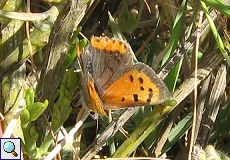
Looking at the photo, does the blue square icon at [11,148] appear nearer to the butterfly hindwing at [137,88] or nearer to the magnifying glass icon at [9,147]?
the magnifying glass icon at [9,147]

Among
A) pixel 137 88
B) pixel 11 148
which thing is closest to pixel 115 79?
pixel 137 88

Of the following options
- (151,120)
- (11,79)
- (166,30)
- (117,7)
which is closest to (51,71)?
(11,79)

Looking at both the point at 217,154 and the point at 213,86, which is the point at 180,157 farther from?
the point at 213,86

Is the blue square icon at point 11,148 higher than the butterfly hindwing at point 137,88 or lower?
lower

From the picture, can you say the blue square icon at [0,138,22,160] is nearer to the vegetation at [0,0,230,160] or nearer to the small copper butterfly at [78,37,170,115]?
the vegetation at [0,0,230,160]

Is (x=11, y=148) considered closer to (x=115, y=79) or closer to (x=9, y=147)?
(x=9, y=147)

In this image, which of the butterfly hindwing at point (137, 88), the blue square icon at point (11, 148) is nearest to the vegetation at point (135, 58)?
the blue square icon at point (11, 148)

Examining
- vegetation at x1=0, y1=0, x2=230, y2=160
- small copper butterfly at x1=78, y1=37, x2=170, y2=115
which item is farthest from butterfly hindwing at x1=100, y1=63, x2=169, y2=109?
vegetation at x1=0, y1=0, x2=230, y2=160
